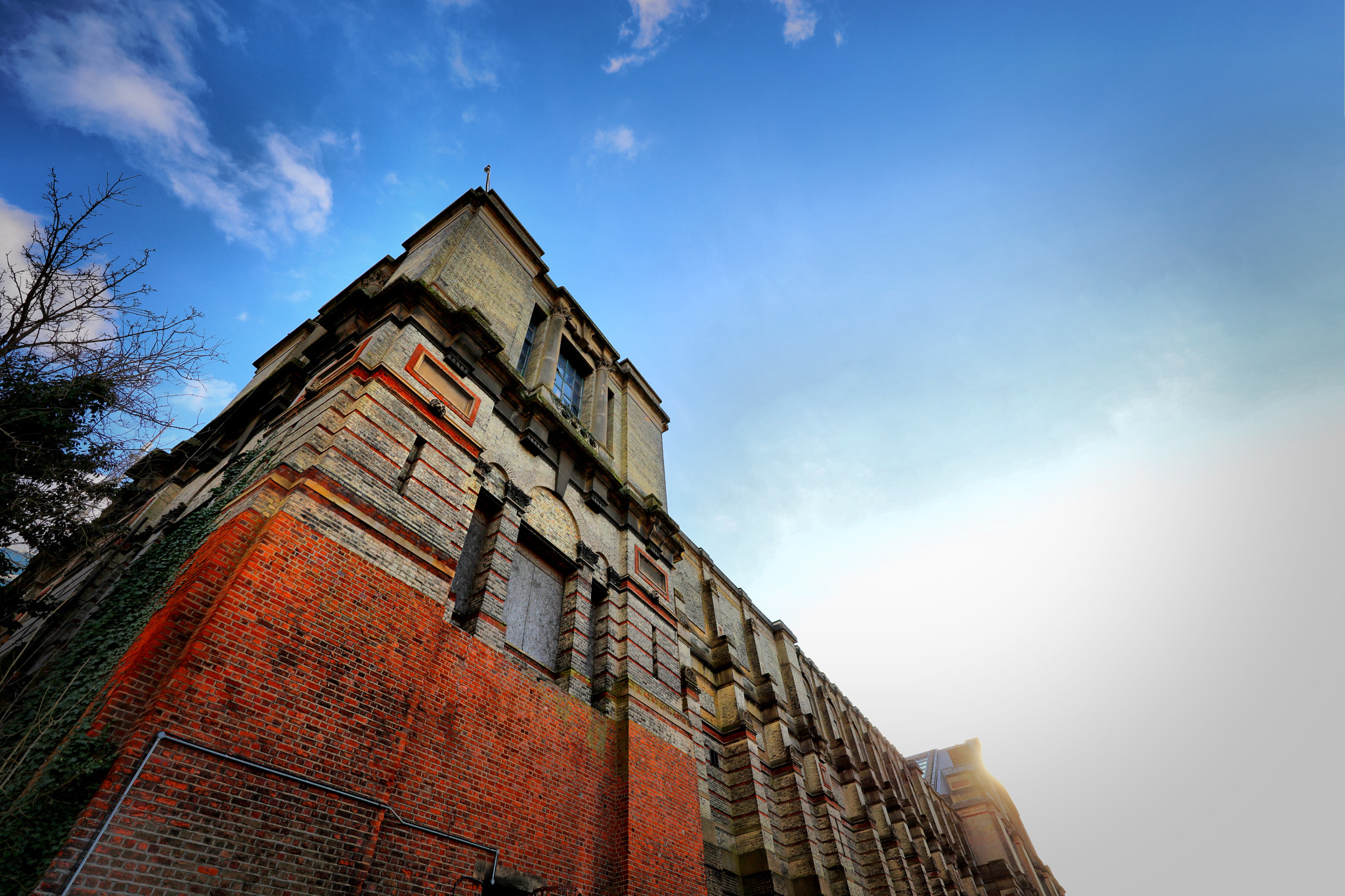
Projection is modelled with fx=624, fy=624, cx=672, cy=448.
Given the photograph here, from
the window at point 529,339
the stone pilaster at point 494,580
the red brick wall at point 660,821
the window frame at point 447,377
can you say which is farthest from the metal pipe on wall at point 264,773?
the window at point 529,339

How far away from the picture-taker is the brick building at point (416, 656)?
517 centimetres

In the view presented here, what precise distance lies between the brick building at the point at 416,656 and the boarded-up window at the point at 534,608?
0.05 m

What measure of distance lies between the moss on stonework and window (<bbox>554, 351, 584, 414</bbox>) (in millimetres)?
7629

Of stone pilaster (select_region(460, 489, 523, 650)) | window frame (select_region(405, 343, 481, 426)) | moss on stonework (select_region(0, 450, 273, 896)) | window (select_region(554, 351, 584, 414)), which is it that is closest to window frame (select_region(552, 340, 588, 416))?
window (select_region(554, 351, 584, 414))

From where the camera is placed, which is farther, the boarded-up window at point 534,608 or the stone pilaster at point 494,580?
the boarded-up window at point 534,608

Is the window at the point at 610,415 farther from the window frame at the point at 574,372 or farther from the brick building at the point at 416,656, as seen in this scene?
the window frame at the point at 574,372

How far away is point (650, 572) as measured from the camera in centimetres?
1388

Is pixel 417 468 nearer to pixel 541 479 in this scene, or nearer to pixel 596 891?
pixel 541 479

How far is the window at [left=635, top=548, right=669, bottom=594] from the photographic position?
44.4ft

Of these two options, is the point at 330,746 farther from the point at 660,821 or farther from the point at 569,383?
the point at 569,383

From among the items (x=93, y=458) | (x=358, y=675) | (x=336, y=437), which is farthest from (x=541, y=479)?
(x=93, y=458)

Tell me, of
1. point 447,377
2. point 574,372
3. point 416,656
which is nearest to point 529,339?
point 574,372

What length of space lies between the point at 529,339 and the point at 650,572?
20.9 ft

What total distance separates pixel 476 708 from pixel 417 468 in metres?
3.25
